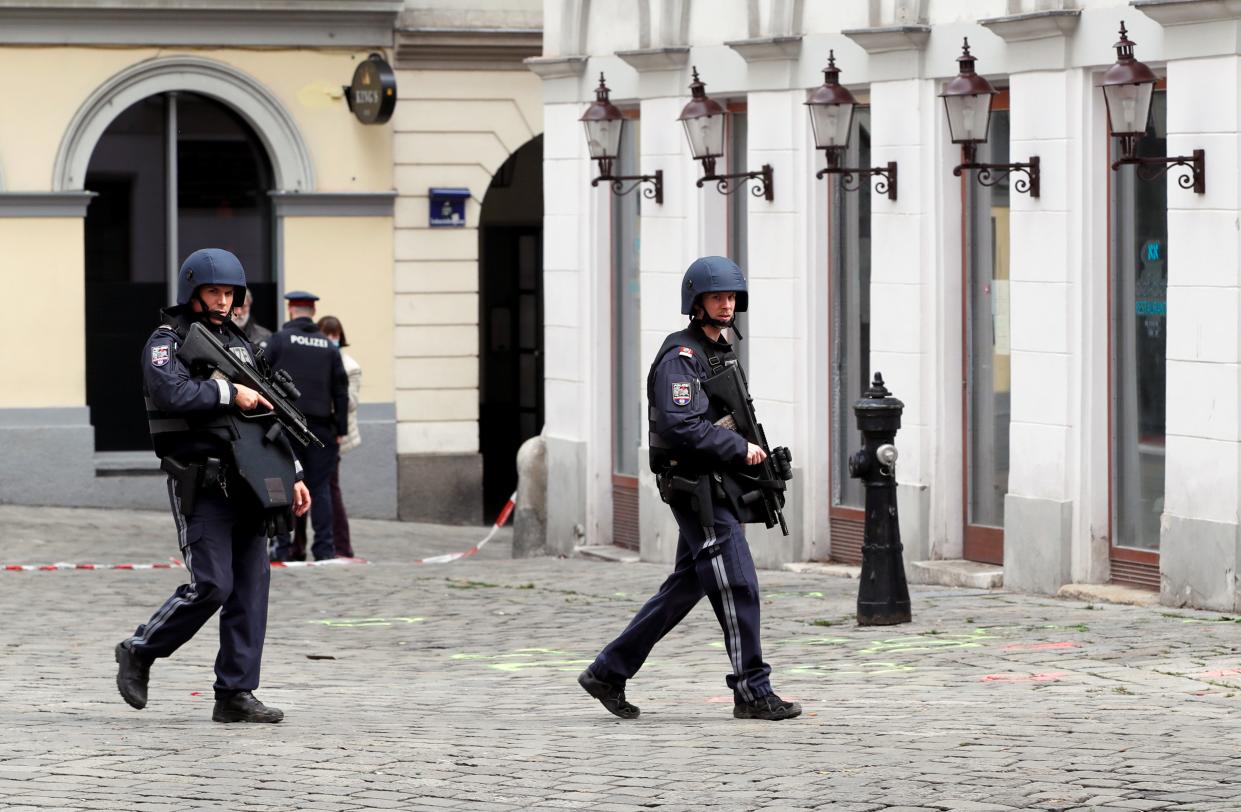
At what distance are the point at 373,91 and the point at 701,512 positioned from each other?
1251 centimetres

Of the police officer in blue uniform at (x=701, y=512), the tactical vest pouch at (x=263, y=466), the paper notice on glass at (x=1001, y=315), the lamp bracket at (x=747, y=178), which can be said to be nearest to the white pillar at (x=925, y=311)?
the paper notice on glass at (x=1001, y=315)

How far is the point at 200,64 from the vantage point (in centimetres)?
2125

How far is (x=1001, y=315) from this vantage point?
1404 centimetres

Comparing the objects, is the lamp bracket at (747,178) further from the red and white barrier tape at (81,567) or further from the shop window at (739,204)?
the red and white barrier tape at (81,567)

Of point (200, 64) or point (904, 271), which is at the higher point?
point (200, 64)

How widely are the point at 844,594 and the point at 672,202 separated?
12.4ft

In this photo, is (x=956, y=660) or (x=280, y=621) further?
(x=280, y=621)

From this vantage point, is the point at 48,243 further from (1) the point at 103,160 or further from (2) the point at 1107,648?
(2) the point at 1107,648

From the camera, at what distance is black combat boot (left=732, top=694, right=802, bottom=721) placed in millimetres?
9273

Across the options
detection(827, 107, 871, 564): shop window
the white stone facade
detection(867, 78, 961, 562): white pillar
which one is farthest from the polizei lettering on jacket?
detection(867, 78, 961, 562): white pillar

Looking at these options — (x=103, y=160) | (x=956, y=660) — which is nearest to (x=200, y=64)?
(x=103, y=160)

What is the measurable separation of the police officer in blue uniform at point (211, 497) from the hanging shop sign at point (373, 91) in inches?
464

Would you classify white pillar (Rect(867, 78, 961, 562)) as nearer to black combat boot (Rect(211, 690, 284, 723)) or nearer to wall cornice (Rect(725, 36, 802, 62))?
wall cornice (Rect(725, 36, 802, 62))

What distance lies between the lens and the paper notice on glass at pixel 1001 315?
14.0 meters
